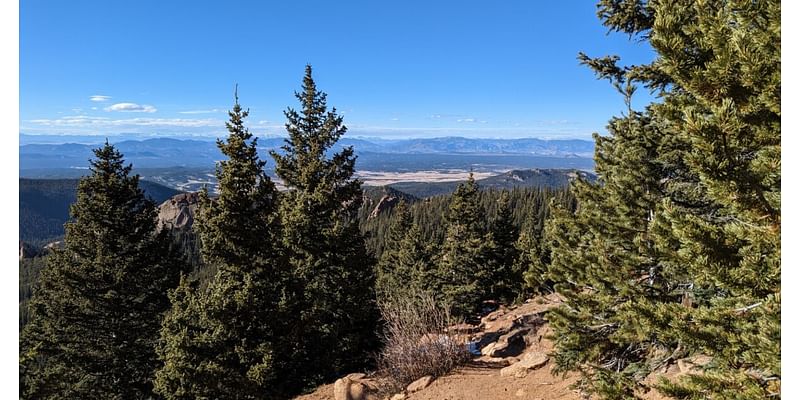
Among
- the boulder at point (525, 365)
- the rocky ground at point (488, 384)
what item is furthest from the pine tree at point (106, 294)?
the boulder at point (525, 365)

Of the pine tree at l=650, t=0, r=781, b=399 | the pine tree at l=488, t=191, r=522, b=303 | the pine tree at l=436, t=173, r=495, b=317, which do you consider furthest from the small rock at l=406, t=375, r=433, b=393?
the pine tree at l=488, t=191, r=522, b=303

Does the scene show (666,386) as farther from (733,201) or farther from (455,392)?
(455,392)

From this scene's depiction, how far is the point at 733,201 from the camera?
3.49 metres

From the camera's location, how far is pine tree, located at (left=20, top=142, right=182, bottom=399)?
49.6 ft

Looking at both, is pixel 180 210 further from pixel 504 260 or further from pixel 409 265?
pixel 504 260

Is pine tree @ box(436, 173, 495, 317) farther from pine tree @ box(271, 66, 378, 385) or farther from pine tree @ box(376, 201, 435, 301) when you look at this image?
pine tree @ box(271, 66, 378, 385)

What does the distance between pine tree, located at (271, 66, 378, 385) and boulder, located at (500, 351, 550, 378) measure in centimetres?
604

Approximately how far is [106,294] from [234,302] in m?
7.43

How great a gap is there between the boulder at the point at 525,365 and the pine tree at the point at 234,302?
6.28 metres

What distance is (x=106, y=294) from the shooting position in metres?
15.2

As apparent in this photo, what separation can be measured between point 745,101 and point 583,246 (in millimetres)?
7459

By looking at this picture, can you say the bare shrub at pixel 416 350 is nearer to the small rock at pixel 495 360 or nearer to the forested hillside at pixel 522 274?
the forested hillside at pixel 522 274

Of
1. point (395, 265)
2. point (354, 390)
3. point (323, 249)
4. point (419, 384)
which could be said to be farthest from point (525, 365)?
point (395, 265)

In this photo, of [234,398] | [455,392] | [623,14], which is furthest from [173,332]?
[623,14]
